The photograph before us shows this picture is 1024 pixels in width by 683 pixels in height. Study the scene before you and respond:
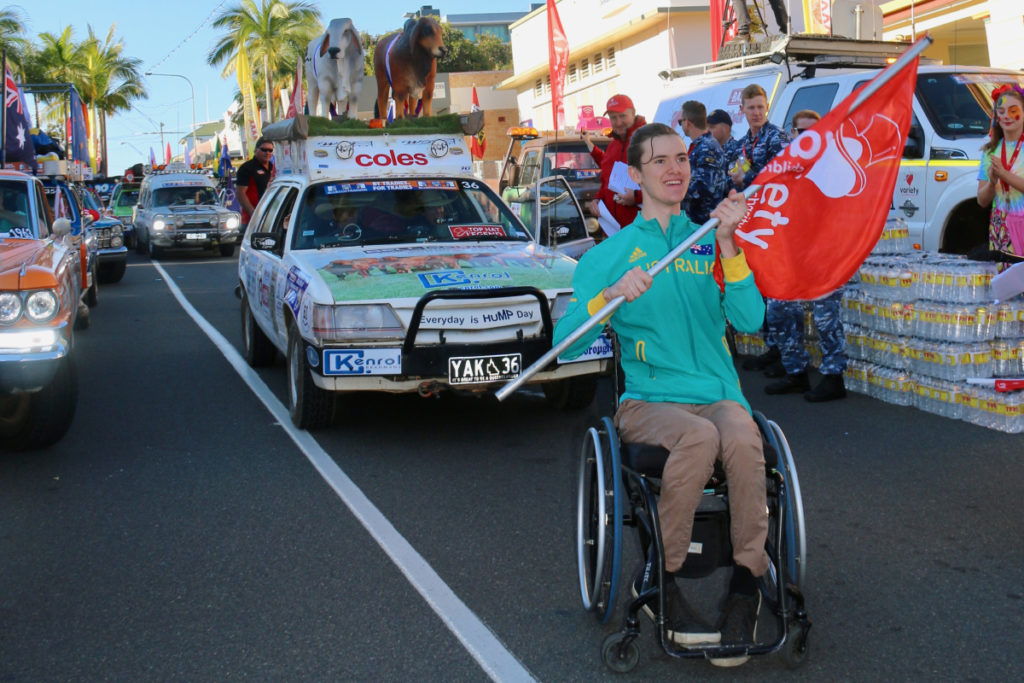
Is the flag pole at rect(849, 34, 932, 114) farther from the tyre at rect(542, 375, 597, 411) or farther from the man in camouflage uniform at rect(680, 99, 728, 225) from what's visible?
the man in camouflage uniform at rect(680, 99, 728, 225)

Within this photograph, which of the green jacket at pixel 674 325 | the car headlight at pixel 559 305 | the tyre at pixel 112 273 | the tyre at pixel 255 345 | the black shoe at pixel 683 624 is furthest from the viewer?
the tyre at pixel 112 273

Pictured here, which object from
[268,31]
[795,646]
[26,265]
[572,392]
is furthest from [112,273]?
[268,31]

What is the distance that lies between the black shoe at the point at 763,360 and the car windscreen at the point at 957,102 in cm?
281

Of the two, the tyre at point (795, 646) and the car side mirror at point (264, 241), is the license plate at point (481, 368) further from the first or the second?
the tyre at point (795, 646)

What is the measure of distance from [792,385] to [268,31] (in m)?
48.1

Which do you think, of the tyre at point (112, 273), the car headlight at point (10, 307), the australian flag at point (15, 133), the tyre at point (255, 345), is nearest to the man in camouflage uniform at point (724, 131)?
the tyre at point (255, 345)

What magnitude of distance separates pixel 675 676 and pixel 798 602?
48cm

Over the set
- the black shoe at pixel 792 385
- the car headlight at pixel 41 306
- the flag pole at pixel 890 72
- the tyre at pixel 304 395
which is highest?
the flag pole at pixel 890 72

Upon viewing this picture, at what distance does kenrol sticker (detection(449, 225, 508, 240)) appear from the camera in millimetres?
8086

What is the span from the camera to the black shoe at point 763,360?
8.98 meters

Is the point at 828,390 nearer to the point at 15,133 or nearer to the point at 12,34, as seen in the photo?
the point at 15,133

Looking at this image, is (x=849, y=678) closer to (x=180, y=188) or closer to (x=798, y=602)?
(x=798, y=602)

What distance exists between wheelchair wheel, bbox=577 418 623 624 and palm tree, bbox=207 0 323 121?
163 feet

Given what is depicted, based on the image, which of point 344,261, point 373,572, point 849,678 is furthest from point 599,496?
point 344,261
